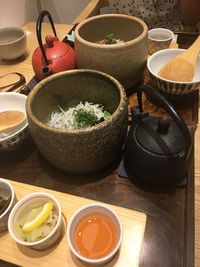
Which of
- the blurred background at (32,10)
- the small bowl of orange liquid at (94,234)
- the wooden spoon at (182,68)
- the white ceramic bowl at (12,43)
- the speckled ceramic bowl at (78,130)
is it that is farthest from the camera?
the blurred background at (32,10)

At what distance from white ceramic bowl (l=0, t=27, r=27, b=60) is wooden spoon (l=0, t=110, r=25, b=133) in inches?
19.8

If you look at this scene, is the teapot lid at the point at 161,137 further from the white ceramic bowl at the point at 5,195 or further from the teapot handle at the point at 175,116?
the white ceramic bowl at the point at 5,195

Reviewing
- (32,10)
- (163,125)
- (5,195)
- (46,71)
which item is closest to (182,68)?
(163,125)

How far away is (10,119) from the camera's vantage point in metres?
0.96

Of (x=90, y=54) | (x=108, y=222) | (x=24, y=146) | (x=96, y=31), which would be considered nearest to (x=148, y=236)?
(x=108, y=222)

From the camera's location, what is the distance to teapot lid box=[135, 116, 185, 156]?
71 cm

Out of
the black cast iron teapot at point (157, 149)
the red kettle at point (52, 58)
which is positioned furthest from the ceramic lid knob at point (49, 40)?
the black cast iron teapot at point (157, 149)

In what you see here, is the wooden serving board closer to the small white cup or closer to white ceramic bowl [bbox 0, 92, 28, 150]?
white ceramic bowl [bbox 0, 92, 28, 150]

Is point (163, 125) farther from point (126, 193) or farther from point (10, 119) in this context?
point (10, 119)

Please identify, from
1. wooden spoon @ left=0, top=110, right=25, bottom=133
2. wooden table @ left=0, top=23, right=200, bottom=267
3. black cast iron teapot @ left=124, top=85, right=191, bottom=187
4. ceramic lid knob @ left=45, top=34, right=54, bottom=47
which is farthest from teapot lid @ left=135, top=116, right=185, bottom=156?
ceramic lid knob @ left=45, top=34, right=54, bottom=47

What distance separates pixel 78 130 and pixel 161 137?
0.22 m

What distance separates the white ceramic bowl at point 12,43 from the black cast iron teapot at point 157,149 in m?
0.84

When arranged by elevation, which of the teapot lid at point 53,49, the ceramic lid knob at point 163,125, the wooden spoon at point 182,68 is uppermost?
the teapot lid at point 53,49

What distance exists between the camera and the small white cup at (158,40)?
4.02ft
